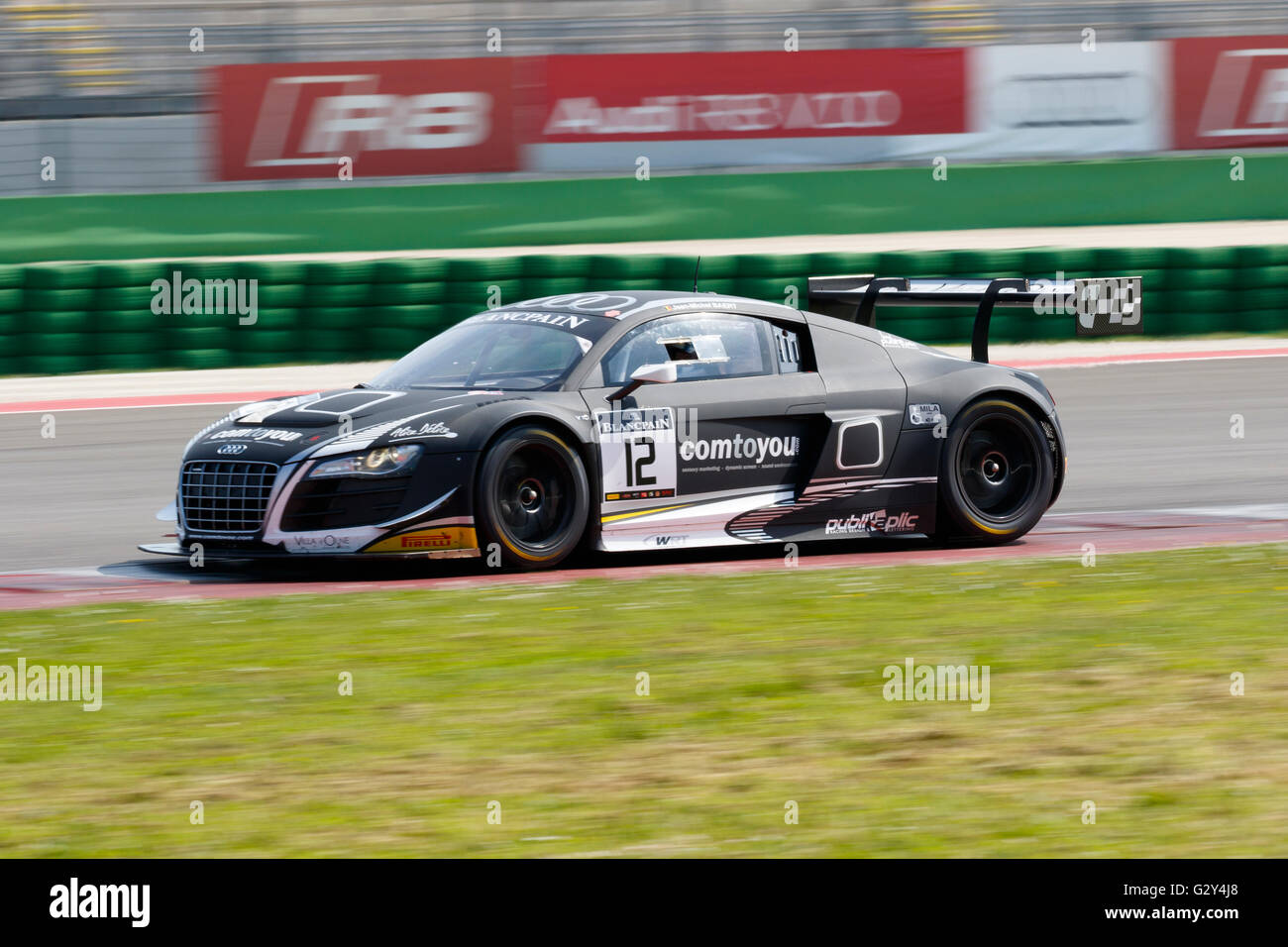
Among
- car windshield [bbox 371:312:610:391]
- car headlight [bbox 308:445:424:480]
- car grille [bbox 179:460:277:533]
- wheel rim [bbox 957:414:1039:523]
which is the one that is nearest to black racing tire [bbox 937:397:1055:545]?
wheel rim [bbox 957:414:1039:523]

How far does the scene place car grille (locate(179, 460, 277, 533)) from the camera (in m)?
8.88

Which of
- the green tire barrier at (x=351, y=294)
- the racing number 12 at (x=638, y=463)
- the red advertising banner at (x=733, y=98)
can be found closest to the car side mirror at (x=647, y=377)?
the racing number 12 at (x=638, y=463)

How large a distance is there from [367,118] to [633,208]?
12.4 feet

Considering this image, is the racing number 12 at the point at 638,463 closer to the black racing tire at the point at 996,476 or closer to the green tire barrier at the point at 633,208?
the black racing tire at the point at 996,476

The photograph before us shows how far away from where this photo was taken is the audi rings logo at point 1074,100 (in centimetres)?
2723

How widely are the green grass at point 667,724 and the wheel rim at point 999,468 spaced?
133 centimetres

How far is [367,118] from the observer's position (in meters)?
25.9

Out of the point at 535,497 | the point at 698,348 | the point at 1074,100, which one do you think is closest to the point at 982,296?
the point at 698,348

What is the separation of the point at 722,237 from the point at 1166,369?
876cm

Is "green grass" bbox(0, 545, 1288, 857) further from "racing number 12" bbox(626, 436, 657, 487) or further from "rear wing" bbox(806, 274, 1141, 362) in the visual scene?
"rear wing" bbox(806, 274, 1141, 362)

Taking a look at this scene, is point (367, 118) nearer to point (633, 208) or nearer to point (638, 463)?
point (633, 208)

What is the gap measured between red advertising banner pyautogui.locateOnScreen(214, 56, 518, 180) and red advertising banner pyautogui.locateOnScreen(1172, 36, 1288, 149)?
9621 millimetres

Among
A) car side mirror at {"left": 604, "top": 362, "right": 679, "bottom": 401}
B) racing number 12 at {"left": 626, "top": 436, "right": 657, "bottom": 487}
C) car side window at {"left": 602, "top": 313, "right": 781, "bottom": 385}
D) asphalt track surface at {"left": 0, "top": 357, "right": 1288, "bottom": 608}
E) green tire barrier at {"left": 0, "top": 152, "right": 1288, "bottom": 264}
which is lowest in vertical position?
asphalt track surface at {"left": 0, "top": 357, "right": 1288, "bottom": 608}

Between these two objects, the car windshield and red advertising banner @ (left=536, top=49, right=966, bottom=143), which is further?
red advertising banner @ (left=536, top=49, right=966, bottom=143)
